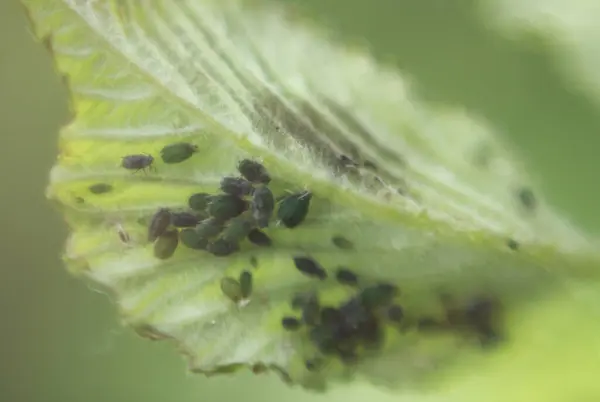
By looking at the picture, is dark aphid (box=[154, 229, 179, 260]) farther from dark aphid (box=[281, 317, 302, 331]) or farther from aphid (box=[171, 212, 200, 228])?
dark aphid (box=[281, 317, 302, 331])

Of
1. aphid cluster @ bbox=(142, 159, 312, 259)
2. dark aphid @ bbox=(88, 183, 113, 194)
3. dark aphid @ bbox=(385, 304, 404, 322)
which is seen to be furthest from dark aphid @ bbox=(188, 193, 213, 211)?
dark aphid @ bbox=(385, 304, 404, 322)

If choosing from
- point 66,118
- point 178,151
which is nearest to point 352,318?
point 178,151

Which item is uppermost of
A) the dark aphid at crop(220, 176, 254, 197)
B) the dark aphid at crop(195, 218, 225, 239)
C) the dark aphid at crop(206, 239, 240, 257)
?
the dark aphid at crop(220, 176, 254, 197)

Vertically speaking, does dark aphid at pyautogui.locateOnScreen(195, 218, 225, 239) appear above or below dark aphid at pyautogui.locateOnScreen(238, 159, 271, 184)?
below

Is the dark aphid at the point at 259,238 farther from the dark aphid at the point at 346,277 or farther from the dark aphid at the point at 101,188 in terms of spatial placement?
the dark aphid at the point at 101,188

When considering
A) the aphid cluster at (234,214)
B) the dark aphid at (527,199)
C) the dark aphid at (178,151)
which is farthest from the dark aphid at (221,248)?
the dark aphid at (527,199)

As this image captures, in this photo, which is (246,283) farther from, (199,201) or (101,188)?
(101,188)

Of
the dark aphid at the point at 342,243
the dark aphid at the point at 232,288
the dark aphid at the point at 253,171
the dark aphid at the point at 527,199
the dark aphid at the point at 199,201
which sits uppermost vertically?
the dark aphid at the point at 527,199
